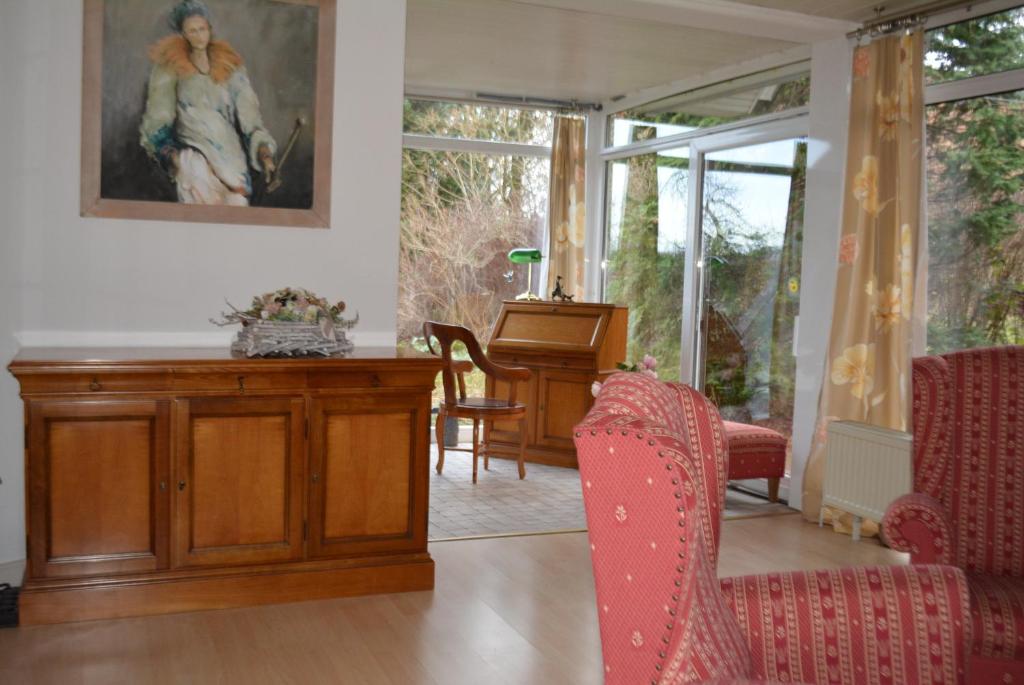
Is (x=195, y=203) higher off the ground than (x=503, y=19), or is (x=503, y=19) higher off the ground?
(x=503, y=19)

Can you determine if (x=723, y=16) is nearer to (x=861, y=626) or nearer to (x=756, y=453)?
(x=756, y=453)

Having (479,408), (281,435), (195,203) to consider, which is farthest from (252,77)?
(479,408)

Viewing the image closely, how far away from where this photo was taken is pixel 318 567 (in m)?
3.67

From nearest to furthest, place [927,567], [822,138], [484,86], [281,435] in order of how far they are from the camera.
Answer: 1. [927,567]
2. [281,435]
3. [822,138]
4. [484,86]

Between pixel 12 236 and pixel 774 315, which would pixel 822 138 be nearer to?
pixel 774 315

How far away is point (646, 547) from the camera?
1479 millimetres

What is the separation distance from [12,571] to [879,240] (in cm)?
444

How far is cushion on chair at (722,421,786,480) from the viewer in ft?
17.8

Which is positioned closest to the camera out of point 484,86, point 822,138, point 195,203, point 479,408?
point 195,203

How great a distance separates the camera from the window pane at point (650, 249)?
7.11m

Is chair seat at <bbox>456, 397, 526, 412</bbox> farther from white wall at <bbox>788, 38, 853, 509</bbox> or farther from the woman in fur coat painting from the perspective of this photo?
the woman in fur coat painting

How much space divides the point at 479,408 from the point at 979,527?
3.50 metres

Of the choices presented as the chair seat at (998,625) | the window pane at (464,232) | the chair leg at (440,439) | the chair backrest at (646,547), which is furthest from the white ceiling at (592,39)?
the chair backrest at (646,547)

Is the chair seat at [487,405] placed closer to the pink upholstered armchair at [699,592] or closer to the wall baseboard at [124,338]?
the wall baseboard at [124,338]
